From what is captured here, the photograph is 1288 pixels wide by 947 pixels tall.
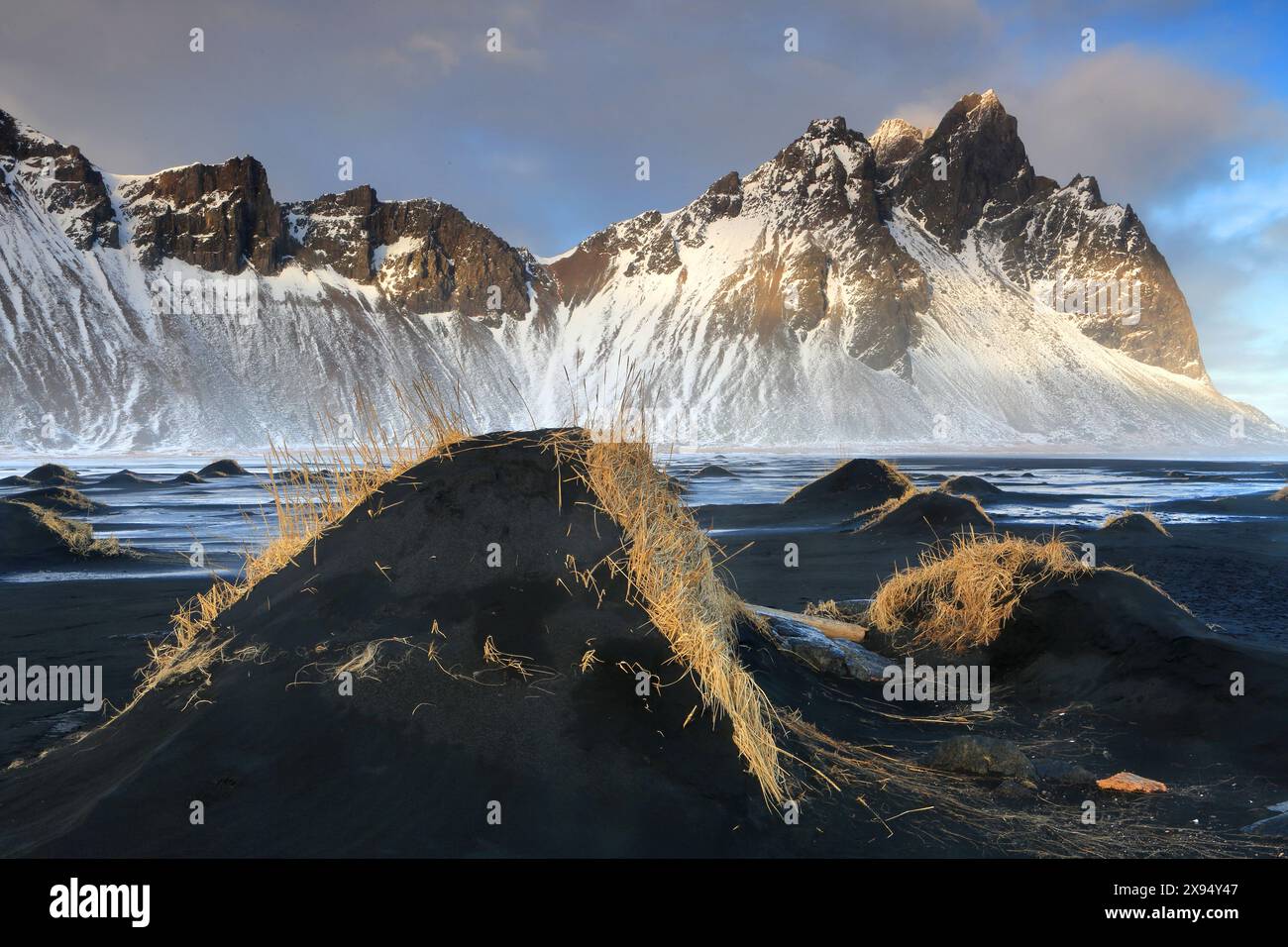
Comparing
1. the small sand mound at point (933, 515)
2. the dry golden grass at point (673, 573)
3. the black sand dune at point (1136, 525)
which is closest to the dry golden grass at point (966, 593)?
the dry golden grass at point (673, 573)

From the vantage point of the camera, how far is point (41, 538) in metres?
15.6

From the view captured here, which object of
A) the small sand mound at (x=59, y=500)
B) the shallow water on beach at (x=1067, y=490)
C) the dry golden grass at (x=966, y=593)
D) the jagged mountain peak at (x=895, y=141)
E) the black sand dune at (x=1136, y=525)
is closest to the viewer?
the dry golden grass at (x=966, y=593)

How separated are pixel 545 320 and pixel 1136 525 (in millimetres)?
120576

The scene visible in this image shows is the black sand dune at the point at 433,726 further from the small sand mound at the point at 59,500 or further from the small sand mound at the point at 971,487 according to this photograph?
the small sand mound at the point at 971,487

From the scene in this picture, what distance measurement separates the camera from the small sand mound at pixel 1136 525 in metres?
17.6

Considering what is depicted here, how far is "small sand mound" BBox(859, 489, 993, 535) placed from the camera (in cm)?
1800

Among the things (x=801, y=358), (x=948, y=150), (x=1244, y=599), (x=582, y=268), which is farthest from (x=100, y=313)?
(x=948, y=150)

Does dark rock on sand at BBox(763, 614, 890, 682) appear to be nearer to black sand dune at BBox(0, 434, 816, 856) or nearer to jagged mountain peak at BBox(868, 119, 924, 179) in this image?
black sand dune at BBox(0, 434, 816, 856)

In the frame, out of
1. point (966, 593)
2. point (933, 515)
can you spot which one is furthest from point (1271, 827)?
point (933, 515)

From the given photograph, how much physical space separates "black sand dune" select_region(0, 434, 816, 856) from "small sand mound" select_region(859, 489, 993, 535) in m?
14.0

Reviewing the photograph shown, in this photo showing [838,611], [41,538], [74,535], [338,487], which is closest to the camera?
[338,487]

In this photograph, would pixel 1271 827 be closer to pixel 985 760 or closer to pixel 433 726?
pixel 985 760

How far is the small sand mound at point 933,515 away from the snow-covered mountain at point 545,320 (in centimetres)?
6605

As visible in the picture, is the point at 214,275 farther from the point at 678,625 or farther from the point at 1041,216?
the point at 1041,216
